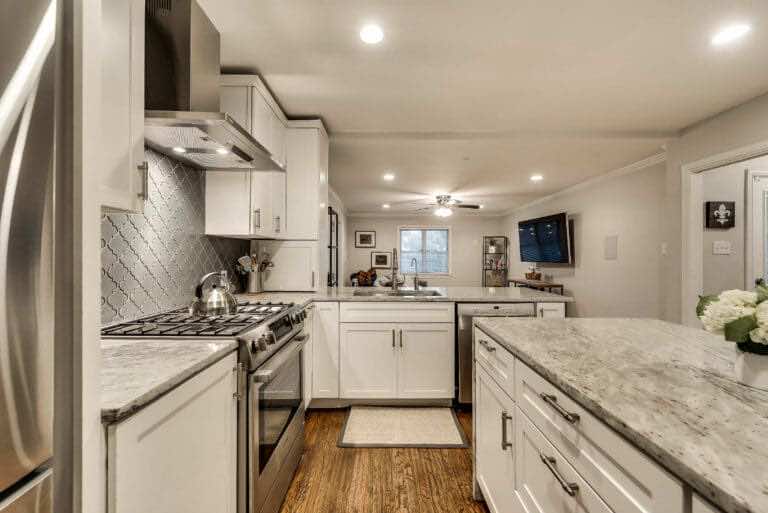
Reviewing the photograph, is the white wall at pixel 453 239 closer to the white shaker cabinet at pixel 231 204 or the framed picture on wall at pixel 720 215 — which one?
the framed picture on wall at pixel 720 215

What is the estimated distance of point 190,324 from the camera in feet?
5.25

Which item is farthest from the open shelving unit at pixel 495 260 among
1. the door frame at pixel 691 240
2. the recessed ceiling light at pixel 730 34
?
the recessed ceiling light at pixel 730 34

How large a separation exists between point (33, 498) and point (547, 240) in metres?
7.07

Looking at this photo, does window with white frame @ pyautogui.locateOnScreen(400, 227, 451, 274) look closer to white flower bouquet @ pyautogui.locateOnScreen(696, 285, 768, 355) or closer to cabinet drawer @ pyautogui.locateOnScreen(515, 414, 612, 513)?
cabinet drawer @ pyautogui.locateOnScreen(515, 414, 612, 513)

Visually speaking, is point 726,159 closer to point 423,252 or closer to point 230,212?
point 230,212

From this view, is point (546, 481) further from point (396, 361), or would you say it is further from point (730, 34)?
point (730, 34)

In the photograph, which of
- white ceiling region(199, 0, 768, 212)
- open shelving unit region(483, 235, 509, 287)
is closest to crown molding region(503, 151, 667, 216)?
white ceiling region(199, 0, 768, 212)

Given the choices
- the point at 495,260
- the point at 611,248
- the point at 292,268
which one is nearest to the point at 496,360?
the point at 292,268

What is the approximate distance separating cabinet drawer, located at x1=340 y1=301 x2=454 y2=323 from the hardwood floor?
2.99ft

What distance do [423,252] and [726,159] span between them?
22.9 feet

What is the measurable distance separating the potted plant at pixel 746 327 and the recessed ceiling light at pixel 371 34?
6.16ft

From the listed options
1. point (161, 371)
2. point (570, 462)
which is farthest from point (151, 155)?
point (570, 462)

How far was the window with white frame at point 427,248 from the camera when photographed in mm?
9688

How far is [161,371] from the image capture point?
3.33 ft
